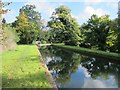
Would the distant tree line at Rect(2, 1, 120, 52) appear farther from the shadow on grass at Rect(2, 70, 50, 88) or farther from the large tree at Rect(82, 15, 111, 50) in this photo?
the shadow on grass at Rect(2, 70, 50, 88)

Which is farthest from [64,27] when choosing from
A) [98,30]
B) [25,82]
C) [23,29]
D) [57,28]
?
[25,82]

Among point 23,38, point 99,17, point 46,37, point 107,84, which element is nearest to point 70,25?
point 23,38

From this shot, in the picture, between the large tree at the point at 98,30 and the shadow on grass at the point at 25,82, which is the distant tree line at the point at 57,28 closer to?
the large tree at the point at 98,30

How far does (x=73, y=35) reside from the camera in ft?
230

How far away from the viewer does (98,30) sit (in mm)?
43500

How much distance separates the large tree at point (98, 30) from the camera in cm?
4212

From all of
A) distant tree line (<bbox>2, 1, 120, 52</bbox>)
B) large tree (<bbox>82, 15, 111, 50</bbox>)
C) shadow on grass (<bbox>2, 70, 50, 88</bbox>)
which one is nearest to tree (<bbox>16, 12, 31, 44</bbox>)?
distant tree line (<bbox>2, 1, 120, 52</bbox>)

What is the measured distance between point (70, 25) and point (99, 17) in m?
30.9

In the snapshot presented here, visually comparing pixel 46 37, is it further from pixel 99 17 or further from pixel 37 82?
pixel 37 82

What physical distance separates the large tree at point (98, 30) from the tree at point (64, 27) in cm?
2042

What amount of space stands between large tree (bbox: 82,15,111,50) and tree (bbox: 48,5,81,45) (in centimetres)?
2042

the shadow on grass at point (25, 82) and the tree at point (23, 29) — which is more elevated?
the shadow on grass at point (25, 82)

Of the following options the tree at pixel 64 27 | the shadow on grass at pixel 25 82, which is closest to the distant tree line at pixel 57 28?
the tree at pixel 64 27

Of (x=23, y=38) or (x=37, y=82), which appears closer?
(x=37, y=82)
